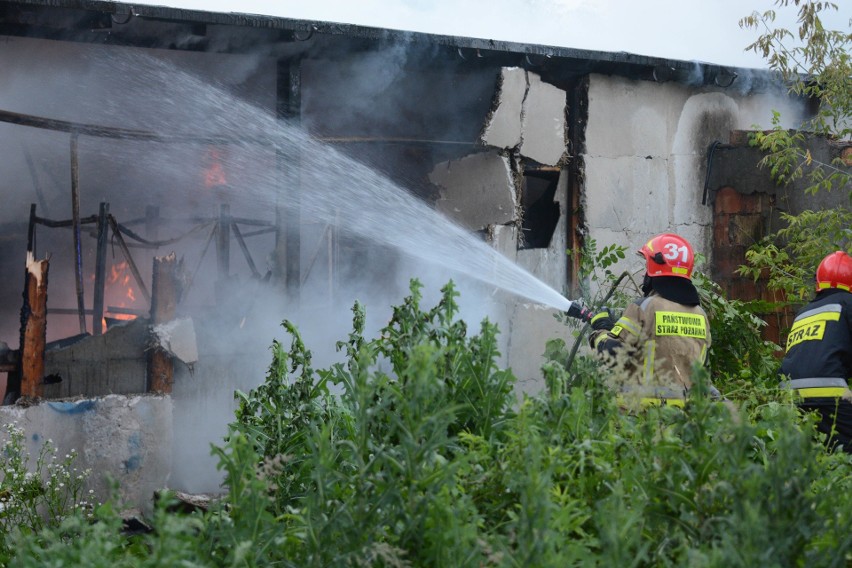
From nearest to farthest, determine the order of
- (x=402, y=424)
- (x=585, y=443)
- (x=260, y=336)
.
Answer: (x=402, y=424)
(x=585, y=443)
(x=260, y=336)

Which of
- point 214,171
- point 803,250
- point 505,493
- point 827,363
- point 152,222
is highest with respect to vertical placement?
point 214,171

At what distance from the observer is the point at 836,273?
6406mm

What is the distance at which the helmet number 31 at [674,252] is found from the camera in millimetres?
6105

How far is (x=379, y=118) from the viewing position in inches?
357

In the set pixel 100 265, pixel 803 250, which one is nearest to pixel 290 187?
pixel 100 265

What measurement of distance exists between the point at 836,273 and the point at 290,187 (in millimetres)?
4270

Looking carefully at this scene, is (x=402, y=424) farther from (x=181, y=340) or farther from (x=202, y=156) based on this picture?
(x=202, y=156)

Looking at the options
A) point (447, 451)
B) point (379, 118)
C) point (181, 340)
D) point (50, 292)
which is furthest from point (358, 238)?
point (447, 451)

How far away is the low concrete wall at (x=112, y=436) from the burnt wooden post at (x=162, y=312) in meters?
0.14

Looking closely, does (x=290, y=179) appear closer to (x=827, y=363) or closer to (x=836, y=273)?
(x=836, y=273)

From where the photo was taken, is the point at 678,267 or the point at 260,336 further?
the point at 260,336

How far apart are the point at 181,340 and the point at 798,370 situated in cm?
443

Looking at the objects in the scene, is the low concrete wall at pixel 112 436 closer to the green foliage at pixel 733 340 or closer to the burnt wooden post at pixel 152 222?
the burnt wooden post at pixel 152 222

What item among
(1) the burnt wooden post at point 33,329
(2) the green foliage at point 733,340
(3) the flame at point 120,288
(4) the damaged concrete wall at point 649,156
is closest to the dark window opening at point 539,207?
(4) the damaged concrete wall at point 649,156
